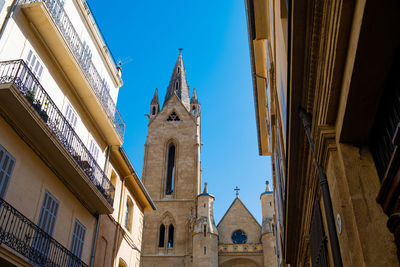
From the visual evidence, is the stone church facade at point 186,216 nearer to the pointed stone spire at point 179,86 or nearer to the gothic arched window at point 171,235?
the gothic arched window at point 171,235

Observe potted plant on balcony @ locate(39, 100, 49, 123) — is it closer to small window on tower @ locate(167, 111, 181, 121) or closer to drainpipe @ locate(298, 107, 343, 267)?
drainpipe @ locate(298, 107, 343, 267)

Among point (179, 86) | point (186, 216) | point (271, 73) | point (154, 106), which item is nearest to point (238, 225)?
point (186, 216)

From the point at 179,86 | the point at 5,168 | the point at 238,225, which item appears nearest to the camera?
the point at 5,168

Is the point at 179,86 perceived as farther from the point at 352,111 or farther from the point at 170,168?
the point at 352,111

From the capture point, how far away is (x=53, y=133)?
8.58 meters

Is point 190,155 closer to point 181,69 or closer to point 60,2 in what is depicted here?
point 181,69

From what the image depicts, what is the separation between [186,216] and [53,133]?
28.1 metres

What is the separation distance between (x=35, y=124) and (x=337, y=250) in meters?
6.27

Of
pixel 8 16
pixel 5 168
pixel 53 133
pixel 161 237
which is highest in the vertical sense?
pixel 161 237

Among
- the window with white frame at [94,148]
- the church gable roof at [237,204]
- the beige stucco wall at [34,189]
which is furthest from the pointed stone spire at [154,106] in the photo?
the beige stucco wall at [34,189]

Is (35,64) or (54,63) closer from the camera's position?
(35,64)

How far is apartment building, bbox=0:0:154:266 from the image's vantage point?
778 centimetres

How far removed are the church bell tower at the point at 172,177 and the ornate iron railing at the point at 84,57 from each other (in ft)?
72.0

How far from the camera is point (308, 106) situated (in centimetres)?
492
